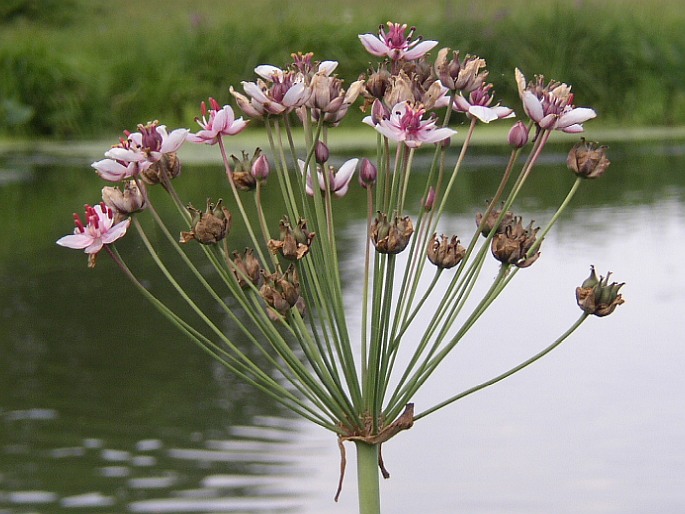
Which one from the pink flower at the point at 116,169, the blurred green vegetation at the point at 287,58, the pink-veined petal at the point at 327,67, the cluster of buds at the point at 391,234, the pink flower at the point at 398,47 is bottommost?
the cluster of buds at the point at 391,234

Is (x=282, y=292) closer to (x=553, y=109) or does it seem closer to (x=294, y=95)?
(x=294, y=95)

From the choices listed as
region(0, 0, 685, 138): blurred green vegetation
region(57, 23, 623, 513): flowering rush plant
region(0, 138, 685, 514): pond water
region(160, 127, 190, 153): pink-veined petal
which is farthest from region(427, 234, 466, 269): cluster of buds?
region(0, 0, 685, 138): blurred green vegetation

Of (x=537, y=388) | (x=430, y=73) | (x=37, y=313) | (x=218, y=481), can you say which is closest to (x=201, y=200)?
(x=37, y=313)

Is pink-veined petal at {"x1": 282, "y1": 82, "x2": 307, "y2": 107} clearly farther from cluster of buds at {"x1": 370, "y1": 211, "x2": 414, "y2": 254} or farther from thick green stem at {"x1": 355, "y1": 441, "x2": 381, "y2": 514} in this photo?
thick green stem at {"x1": 355, "y1": 441, "x2": 381, "y2": 514}

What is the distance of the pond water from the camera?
1776 mm

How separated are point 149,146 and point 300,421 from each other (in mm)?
1148

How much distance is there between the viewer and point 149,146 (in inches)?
40.4

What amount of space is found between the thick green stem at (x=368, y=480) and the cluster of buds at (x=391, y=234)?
181 millimetres

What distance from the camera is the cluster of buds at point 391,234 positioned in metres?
0.97

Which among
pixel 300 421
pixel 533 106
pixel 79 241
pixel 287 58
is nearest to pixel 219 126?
pixel 79 241

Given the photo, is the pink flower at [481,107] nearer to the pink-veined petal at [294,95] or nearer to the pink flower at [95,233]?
the pink-veined petal at [294,95]

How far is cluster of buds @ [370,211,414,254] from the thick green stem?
0.18 metres

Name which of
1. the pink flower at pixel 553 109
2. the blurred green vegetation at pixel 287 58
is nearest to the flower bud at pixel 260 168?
the pink flower at pixel 553 109

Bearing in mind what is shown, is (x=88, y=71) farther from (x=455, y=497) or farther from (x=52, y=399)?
(x=455, y=497)
